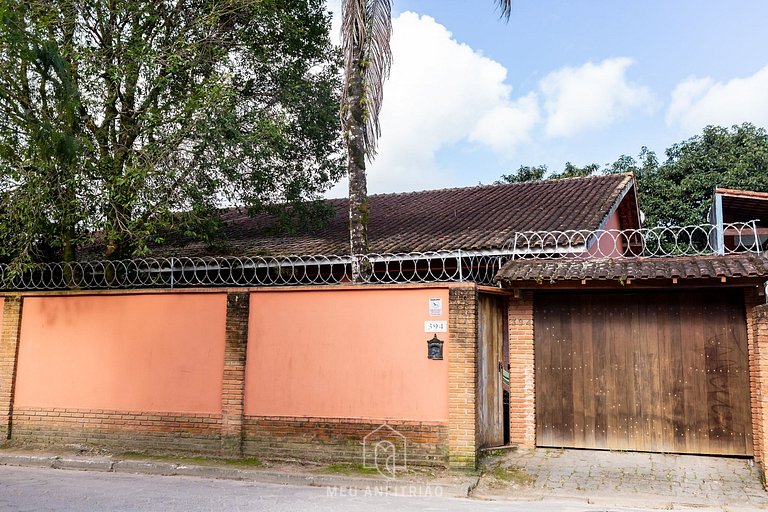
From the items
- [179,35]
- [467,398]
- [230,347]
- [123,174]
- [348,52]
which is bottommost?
[467,398]

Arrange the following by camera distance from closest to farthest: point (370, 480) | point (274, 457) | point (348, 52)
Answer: point (370, 480), point (274, 457), point (348, 52)

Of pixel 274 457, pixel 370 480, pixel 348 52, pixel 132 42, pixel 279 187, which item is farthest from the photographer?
pixel 279 187

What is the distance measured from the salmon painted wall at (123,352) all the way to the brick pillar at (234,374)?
135mm

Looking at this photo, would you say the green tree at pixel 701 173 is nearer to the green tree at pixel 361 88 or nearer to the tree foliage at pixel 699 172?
the tree foliage at pixel 699 172

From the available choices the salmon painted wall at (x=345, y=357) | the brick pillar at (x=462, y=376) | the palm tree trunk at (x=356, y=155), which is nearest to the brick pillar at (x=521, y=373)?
the brick pillar at (x=462, y=376)

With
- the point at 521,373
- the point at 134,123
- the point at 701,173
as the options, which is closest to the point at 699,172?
the point at 701,173

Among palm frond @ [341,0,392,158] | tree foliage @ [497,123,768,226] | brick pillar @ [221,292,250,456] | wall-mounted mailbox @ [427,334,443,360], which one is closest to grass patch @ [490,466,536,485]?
wall-mounted mailbox @ [427,334,443,360]

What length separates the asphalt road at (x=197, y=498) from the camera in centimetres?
598

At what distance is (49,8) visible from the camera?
9547 millimetres

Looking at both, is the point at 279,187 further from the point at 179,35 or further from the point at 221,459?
the point at 221,459

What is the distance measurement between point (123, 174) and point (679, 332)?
8291 millimetres

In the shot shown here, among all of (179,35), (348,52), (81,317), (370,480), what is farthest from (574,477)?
(179,35)

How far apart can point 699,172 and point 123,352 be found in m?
21.3

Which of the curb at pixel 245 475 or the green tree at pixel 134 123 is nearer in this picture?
the curb at pixel 245 475
